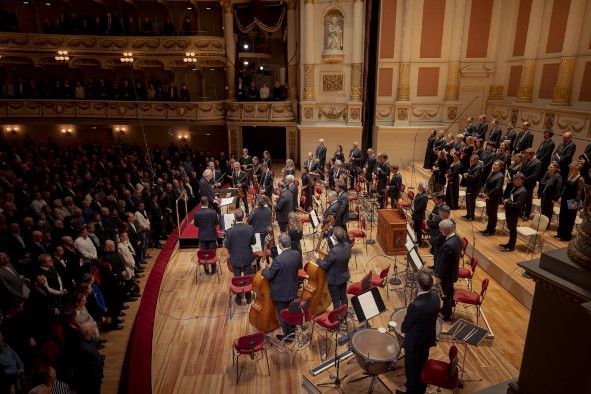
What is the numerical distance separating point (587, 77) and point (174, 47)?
14847 millimetres

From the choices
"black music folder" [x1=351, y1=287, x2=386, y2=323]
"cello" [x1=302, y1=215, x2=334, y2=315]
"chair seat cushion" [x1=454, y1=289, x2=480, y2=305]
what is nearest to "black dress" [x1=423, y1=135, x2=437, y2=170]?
"chair seat cushion" [x1=454, y1=289, x2=480, y2=305]

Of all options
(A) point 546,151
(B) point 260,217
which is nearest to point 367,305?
(B) point 260,217

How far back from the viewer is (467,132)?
13188mm

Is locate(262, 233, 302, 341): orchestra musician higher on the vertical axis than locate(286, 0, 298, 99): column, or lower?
lower

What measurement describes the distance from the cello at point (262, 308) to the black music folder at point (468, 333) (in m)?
2.60

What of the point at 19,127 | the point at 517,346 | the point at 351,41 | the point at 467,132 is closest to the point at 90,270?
the point at 517,346

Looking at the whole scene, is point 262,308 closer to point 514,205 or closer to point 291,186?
point 291,186

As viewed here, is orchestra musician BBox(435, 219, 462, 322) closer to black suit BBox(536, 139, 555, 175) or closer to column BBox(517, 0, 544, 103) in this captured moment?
black suit BBox(536, 139, 555, 175)

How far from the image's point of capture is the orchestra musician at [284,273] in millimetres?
5750

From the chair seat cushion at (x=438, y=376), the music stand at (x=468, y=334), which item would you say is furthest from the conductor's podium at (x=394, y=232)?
the chair seat cushion at (x=438, y=376)

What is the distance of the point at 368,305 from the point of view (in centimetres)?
495

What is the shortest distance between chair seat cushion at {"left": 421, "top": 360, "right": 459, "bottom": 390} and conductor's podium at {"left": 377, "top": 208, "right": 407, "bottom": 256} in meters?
4.35

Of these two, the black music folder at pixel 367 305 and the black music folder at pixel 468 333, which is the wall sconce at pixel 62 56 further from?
the black music folder at pixel 468 333

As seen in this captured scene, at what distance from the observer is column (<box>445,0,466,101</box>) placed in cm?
1477
